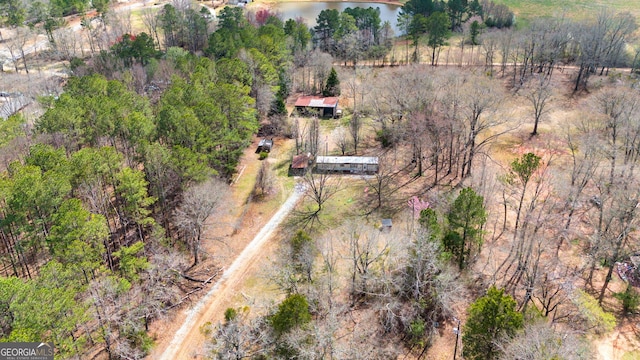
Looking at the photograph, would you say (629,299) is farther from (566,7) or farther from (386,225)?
(566,7)

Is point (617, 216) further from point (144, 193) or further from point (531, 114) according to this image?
point (144, 193)

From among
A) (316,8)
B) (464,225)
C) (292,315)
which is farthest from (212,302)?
(316,8)

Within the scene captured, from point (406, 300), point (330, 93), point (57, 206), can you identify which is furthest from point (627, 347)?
point (330, 93)

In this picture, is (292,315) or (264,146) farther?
(264,146)

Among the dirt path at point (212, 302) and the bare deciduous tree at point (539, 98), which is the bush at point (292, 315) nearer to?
the dirt path at point (212, 302)

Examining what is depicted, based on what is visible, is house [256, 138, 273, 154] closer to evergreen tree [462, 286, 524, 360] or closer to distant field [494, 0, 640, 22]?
evergreen tree [462, 286, 524, 360]

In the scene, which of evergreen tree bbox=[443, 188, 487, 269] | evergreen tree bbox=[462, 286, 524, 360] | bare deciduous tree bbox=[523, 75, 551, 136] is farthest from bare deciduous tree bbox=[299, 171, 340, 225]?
bare deciduous tree bbox=[523, 75, 551, 136]
